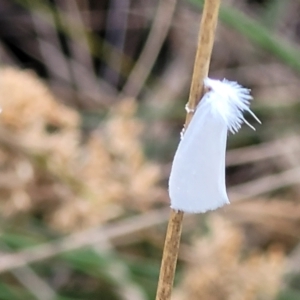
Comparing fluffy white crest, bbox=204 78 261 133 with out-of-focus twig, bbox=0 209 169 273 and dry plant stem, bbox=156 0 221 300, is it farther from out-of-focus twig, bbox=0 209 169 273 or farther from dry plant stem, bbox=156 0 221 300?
out-of-focus twig, bbox=0 209 169 273

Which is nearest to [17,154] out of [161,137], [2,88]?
[2,88]

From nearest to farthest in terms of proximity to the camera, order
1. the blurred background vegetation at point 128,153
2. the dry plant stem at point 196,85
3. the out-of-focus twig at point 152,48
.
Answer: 1. the dry plant stem at point 196,85
2. the blurred background vegetation at point 128,153
3. the out-of-focus twig at point 152,48

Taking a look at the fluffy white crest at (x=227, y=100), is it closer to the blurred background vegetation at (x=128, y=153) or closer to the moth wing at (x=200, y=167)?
the moth wing at (x=200, y=167)

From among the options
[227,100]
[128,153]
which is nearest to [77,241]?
[128,153]

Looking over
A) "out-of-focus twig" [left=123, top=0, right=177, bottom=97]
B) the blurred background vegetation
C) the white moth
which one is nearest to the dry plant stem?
the white moth

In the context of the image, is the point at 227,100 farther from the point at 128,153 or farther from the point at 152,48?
the point at 152,48

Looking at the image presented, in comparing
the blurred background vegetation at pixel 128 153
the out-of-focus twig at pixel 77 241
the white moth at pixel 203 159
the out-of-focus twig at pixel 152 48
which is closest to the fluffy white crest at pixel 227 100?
the white moth at pixel 203 159

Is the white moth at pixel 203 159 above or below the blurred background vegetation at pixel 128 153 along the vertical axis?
below

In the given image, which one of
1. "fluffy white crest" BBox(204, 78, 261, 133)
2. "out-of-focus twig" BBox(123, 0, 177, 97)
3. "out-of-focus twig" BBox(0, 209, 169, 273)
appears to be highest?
"out-of-focus twig" BBox(123, 0, 177, 97)
